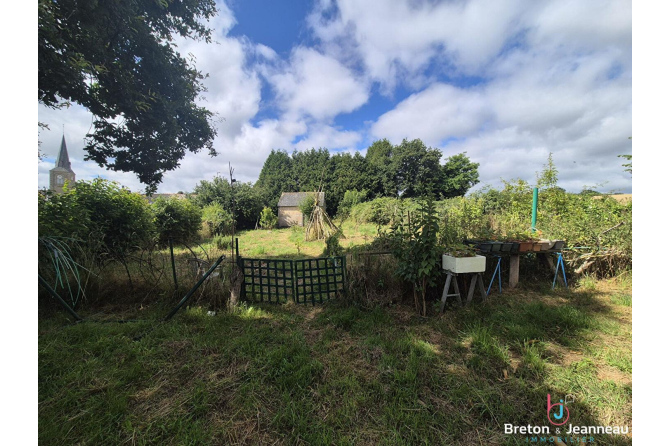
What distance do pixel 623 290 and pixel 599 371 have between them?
294cm

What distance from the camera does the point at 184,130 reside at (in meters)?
6.82

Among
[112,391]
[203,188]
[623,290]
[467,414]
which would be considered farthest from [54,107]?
[203,188]

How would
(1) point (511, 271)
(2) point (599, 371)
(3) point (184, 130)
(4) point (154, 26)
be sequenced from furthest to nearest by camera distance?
(3) point (184, 130), (4) point (154, 26), (1) point (511, 271), (2) point (599, 371)

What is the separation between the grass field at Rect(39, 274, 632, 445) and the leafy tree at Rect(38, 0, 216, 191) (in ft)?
14.1

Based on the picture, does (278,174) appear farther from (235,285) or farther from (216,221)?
(235,285)

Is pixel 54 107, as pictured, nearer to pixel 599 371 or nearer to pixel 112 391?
pixel 112 391

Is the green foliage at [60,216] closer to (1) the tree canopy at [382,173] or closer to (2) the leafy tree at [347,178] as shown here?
(1) the tree canopy at [382,173]

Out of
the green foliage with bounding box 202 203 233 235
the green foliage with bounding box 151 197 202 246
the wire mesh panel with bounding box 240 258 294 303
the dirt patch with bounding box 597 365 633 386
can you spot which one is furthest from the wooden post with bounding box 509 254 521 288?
the green foliage with bounding box 202 203 233 235

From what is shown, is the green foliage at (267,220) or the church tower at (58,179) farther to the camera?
the green foliage at (267,220)

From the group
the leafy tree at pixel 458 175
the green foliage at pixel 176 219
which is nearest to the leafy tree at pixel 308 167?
the leafy tree at pixel 458 175

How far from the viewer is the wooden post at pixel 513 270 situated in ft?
12.8

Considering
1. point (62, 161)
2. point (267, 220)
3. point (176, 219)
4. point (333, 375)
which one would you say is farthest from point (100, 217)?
point (267, 220)

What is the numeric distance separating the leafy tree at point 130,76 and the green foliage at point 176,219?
4.38 meters

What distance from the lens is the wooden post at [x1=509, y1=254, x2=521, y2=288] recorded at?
3906mm
